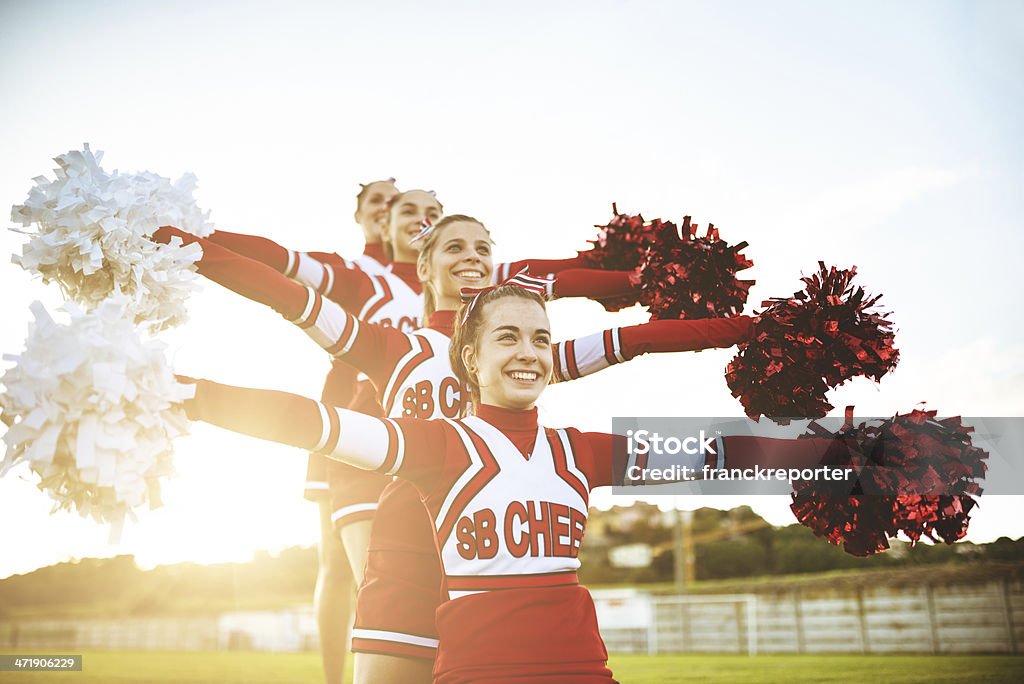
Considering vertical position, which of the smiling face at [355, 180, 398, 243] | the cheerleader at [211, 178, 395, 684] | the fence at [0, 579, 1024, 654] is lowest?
the fence at [0, 579, 1024, 654]

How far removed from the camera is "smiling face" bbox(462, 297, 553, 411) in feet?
7.43

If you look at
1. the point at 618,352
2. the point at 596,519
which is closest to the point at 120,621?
the point at 596,519

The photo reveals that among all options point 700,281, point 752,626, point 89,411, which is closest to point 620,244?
point 700,281

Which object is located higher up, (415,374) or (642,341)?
(642,341)

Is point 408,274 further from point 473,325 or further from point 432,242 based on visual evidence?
point 473,325

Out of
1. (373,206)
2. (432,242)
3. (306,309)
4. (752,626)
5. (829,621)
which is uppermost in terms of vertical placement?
(373,206)

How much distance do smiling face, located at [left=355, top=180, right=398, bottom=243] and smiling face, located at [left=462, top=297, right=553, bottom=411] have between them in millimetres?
2111

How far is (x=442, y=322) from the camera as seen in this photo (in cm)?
291

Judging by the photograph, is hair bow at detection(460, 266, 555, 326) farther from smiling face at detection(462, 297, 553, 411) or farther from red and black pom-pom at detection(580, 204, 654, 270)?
red and black pom-pom at detection(580, 204, 654, 270)

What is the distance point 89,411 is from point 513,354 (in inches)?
42.3

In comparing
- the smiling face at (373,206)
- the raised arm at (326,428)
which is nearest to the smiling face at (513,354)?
the raised arm at (326,428)

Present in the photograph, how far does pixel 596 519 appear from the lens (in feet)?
126

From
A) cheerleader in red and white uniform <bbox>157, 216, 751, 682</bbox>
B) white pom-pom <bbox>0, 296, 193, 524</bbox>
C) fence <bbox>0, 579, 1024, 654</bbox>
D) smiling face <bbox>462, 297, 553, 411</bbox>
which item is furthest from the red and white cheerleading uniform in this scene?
fence <bbox>0, 579, 1024, 654</bbox>

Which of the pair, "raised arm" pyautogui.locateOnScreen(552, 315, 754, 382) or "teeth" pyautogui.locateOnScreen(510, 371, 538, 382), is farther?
"raised arm" pyautogui.locateOnScreen(552, 315, 754, 382)
